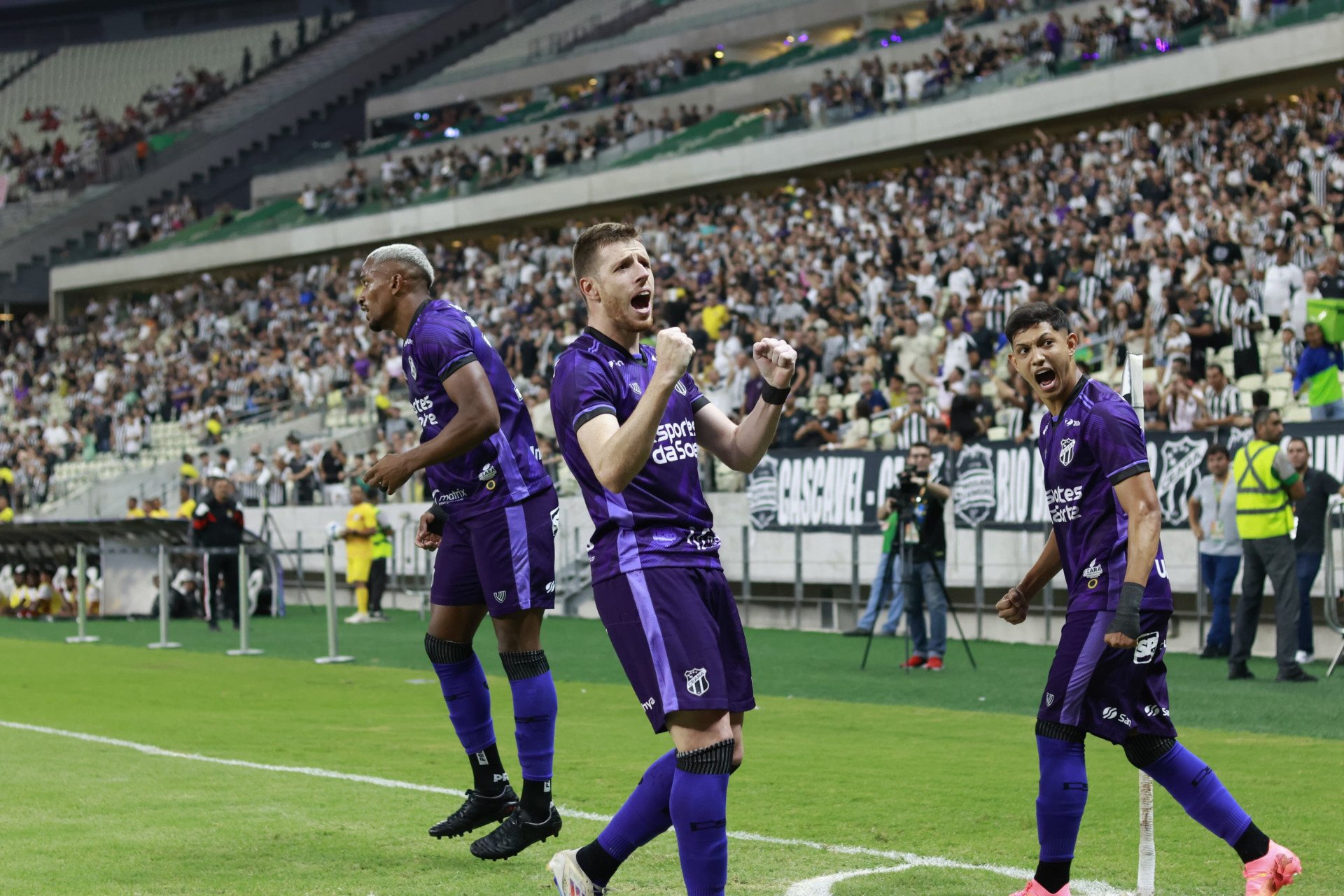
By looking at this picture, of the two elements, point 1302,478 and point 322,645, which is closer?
point 1302,478

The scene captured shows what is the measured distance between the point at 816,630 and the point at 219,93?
48449 millimetres

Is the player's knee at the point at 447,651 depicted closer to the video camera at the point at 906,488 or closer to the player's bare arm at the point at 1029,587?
the player's bare arm at the point at 1029,587

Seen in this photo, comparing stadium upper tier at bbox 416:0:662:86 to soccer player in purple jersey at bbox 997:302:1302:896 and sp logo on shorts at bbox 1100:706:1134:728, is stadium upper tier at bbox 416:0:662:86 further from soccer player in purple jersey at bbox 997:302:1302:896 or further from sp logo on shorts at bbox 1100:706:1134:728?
sp logo on shorts at bbox 1100:706:1134:728

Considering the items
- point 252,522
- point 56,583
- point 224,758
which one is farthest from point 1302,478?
point 252,522

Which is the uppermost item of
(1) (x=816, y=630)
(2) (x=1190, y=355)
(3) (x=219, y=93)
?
(3) (x=219, y=93)

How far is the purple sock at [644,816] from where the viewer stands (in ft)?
17.3

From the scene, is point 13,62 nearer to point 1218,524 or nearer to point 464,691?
point 1218,524

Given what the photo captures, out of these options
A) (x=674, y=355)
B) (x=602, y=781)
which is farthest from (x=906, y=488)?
(x=674, y=355)

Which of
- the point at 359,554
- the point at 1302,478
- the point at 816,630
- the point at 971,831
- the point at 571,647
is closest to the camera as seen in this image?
the point at 971,831

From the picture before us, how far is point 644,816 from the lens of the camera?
17.4ft

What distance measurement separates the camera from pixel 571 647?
18.5 meters

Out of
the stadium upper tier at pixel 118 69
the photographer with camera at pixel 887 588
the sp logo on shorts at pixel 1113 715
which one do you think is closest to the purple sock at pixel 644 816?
the sp logo on shorts at pixel 1113 715

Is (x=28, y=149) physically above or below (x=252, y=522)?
above

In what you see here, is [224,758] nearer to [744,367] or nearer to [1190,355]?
[1190,355]
